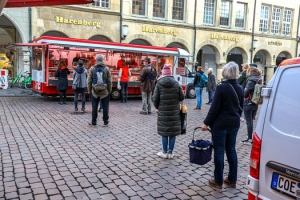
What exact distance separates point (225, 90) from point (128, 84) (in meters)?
10.9

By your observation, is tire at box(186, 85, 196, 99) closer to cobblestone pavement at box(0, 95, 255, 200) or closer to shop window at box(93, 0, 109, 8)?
shop window at box(93, 0, 109, 8)

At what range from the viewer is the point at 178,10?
22531mm

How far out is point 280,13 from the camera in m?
27.4

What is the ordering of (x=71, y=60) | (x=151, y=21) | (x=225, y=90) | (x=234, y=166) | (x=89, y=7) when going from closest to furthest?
1. (x=225, y=90)
2. (x=234, y=166)
3. (x=71, y=60)
4. (x=89, y=7)
5. (x=151, y=21)

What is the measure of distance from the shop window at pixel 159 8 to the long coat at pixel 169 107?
17.4 m

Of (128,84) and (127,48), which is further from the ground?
(127,48)

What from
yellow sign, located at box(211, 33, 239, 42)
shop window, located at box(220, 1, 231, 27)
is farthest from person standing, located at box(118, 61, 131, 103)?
shop window, located at box(220, 1, 231, 27)

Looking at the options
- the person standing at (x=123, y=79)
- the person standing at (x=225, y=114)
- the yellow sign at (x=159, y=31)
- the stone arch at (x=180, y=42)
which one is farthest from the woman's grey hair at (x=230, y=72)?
the stone arch at (x=180, y=42)

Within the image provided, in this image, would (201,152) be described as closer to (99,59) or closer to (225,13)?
(99,59)

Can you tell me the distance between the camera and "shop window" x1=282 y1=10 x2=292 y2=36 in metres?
27.8

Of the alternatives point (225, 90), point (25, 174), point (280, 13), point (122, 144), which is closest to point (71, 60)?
point (122, 144)

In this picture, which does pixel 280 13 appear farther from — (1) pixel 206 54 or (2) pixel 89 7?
(2) pixel 89 7

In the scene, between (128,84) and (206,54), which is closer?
(128,84)

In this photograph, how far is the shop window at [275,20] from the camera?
2707cm
